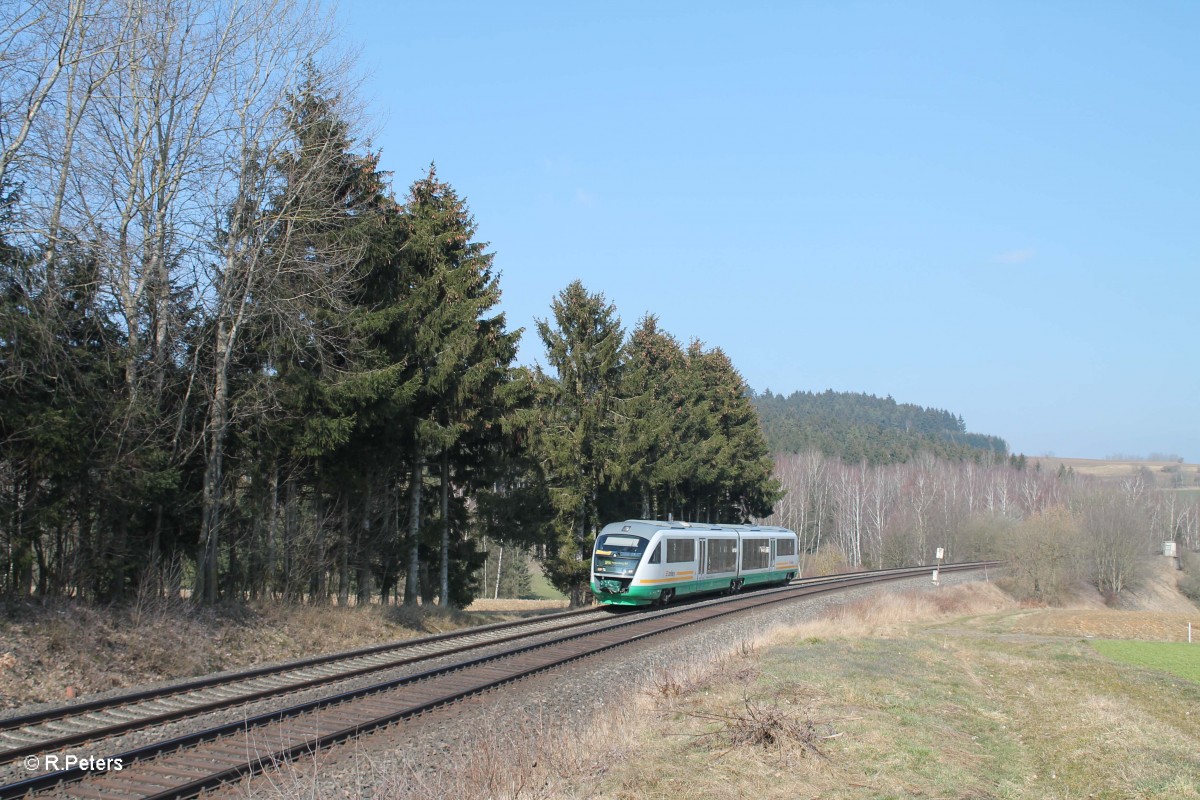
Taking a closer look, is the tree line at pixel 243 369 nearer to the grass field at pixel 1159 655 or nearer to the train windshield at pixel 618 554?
the train windshield at pixel 618 554

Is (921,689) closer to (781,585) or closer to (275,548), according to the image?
(275,548)

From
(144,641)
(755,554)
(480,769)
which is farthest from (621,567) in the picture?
(480,769)

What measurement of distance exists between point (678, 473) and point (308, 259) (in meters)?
22.7

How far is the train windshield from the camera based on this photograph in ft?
86.5

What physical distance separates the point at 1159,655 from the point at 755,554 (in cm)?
1474

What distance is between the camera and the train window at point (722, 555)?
31109 mm

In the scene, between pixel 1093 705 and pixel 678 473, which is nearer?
pixel 1093 705

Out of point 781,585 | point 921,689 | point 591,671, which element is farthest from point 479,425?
point 781,585

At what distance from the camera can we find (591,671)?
15227mm

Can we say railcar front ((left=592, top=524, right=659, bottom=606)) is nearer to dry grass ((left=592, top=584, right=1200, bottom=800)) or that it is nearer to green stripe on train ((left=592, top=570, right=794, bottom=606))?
green stripe on train ((left=592, top=570, right=794, bottom=606))

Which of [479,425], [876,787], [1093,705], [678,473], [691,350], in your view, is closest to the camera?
[876,787]

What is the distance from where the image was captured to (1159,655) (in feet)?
80.8

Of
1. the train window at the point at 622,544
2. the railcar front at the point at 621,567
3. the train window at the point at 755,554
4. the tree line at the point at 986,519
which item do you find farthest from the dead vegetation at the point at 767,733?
the tree line at the point at 986,519

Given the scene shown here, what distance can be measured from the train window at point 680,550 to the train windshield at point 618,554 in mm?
1244
